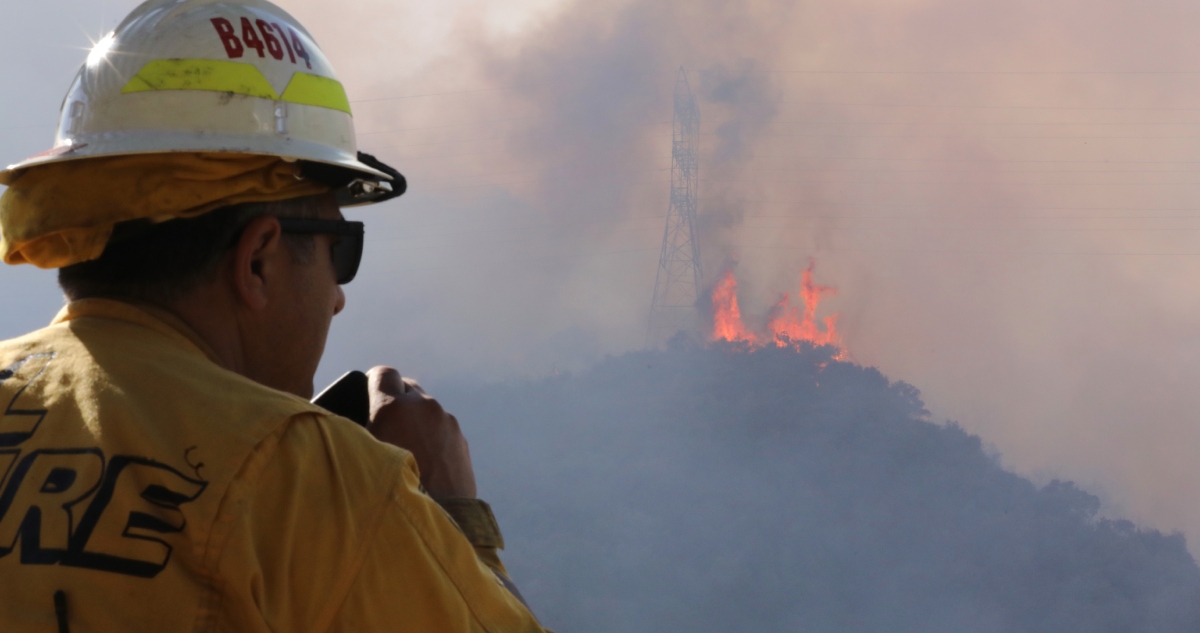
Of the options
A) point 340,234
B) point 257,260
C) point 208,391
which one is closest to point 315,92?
point 340,234

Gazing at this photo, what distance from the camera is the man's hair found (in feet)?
6.07

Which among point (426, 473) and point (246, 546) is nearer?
point (246, 546)

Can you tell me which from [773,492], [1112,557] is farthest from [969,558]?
[773,492]

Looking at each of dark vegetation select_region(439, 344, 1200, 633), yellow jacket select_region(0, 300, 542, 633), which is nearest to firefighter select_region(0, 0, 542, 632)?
yellow jacket select_region(0, 300, 542, 633)

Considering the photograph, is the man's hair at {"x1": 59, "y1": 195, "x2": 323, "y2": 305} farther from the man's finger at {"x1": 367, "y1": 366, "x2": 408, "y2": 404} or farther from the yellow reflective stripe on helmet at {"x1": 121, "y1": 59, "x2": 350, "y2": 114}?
the man's finger at {"x1": 367, "y1": 366, "x2": 408, "y2": 404}

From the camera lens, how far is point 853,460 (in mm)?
50562

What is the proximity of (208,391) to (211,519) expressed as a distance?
24 cm

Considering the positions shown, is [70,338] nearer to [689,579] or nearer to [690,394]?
[689,579]

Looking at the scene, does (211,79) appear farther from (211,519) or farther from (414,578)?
(414,578)

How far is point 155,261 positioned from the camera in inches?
73.3

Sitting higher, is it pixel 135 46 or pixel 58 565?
pixel 135 46

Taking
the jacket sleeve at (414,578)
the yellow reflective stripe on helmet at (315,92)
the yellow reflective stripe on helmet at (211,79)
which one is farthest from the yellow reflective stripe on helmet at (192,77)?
the jacket sleeve at (414,578)

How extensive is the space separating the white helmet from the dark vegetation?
1520 inches

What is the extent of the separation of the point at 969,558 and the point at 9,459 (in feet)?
166
